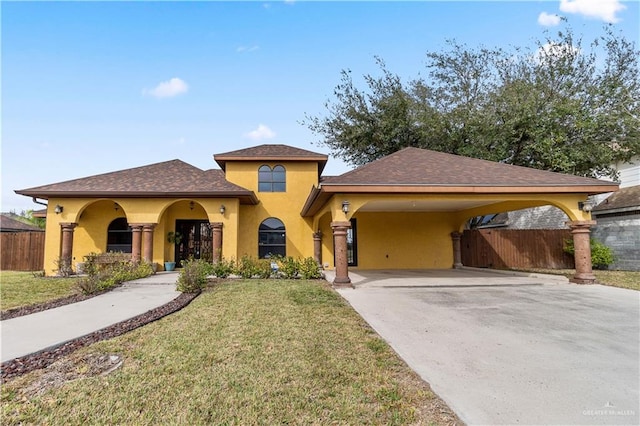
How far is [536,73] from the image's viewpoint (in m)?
16.2

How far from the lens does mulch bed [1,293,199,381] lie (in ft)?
11.2

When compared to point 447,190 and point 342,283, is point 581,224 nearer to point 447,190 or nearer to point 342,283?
point 447,190

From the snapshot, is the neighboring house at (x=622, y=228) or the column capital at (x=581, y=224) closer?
the column capital at (x=581, y=224)

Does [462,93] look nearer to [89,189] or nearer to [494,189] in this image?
[494,189]

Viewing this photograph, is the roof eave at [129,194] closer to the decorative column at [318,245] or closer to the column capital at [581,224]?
the decorative column at [318,245]

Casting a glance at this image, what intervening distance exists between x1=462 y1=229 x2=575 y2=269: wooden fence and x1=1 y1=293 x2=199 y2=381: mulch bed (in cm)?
1269

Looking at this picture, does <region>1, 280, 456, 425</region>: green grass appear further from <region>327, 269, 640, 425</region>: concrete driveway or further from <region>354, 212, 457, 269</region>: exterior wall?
<region>354, 212, 457, 269</region>: exterior wall

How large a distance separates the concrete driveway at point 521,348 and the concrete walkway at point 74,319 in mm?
4185

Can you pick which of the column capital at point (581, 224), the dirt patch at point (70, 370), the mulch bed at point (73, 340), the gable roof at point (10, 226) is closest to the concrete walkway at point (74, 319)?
the mulch bed at point (73, 340)

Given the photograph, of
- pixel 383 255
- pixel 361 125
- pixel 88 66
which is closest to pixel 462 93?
pixel 361 125

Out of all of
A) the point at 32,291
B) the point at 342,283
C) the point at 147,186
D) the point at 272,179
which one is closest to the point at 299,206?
the point at 272,179

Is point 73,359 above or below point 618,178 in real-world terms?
below

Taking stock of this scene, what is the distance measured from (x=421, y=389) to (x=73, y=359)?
371 cm

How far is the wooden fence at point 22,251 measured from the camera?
49.5 ft
